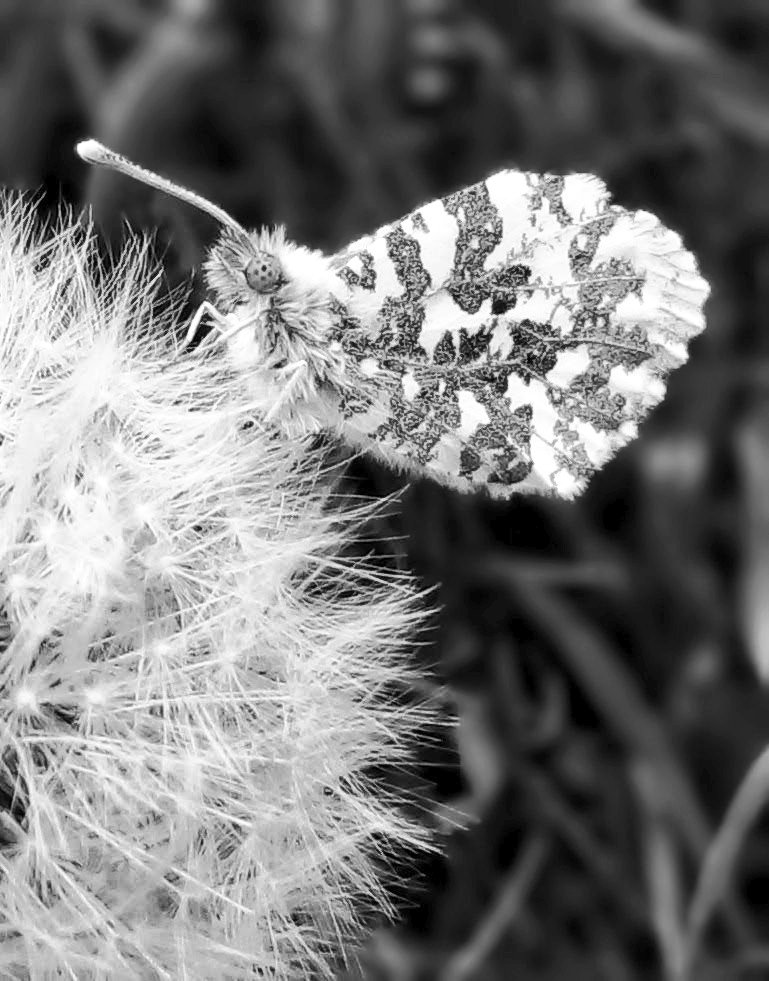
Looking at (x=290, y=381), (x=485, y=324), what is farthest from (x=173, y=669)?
(x=485, y=324)

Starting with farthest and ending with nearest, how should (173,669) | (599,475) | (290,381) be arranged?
(599,475), (290,381), (173,669)

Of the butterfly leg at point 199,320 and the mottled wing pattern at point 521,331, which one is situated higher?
the mottled wing pattern at point 521,331

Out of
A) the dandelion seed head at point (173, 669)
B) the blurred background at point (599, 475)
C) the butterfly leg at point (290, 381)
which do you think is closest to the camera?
the dandelion seed head at point (173, 669)

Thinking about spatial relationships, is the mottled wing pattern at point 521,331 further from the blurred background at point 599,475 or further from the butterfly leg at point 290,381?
the blurred background at point 599,475

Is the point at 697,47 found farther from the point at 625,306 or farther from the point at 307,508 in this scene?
the point at 307,508

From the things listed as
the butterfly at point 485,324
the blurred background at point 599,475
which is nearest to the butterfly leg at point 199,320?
the butterfly at point 485,324

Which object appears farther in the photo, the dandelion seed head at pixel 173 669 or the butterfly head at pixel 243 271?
the butterfly head at pixel 243 271

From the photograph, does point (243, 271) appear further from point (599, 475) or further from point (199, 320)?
point (599, 475)

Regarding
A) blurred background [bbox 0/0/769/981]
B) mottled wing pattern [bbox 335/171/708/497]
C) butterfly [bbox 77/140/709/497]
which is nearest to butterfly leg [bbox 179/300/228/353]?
butterfly [bbox 77/140/709/497]
